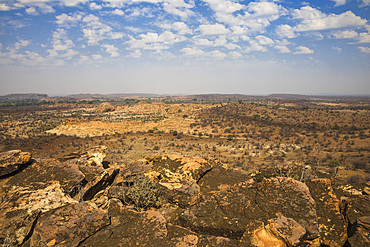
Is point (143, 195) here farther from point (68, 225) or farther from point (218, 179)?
point (218, 179)

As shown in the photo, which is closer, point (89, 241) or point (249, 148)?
point (89, 241)

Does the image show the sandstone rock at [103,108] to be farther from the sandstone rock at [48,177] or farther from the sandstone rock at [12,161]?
the sandstone rock at [48,177]

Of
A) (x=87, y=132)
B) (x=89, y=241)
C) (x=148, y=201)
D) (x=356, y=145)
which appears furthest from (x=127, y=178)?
(x=87, y=132)

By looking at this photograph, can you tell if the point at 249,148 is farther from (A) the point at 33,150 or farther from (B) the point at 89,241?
(A) the point at 33,150

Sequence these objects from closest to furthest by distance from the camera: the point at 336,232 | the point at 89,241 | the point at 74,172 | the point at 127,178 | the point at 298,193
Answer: the point at 89,241
the point at 336,232
the point at 298,193
the point at 74,172
the point at 127,178

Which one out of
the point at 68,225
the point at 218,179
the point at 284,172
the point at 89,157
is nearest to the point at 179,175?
the point at 218,179

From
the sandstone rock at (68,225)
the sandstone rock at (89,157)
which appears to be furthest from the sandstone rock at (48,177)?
the sandstone rock at (89,157)
